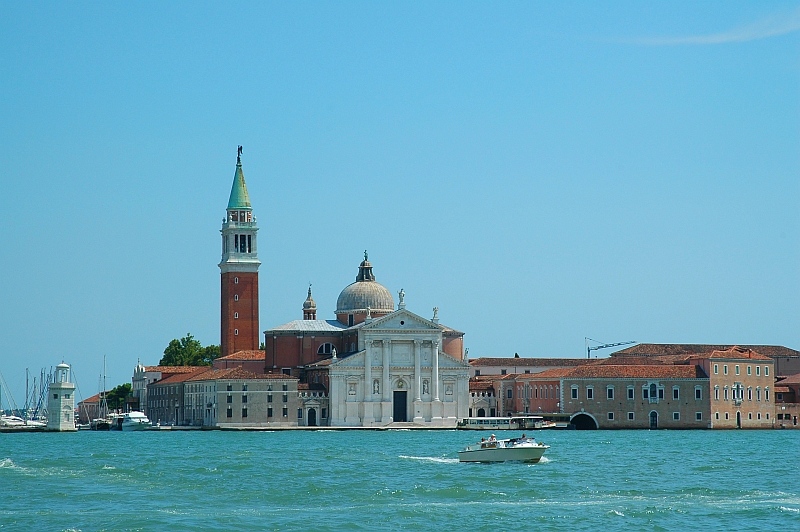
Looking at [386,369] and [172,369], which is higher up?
[172,369]

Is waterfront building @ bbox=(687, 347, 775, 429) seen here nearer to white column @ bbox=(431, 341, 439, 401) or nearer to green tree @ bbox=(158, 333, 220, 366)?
white column @ bbox=(431, 341, 439, 401)

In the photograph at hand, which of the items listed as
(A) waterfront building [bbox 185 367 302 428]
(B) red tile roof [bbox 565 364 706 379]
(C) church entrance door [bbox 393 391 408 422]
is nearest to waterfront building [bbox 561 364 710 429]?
(B) red tile roof [bbox 565 364 706 379]

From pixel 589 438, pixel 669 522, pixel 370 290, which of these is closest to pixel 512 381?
pixel 370 290

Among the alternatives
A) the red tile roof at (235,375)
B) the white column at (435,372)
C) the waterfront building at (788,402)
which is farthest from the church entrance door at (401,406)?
the waterfront building at (788,402)

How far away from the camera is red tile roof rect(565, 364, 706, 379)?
3354 inches

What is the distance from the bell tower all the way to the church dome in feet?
17.3

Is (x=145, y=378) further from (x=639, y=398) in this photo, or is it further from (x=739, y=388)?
(x=739, y=388)

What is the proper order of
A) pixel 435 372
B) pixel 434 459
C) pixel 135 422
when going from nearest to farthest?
pixel 434 459, pixel 435 372, pixel 135 422

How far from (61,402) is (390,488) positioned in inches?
2028

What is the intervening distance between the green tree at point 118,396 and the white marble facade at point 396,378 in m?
30.3

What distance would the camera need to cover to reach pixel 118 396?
113 metres

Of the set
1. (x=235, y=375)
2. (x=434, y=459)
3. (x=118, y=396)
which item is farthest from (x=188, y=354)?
(x=434, y=459)

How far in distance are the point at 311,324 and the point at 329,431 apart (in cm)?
1215

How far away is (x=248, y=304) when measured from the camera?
9331 centimetres
